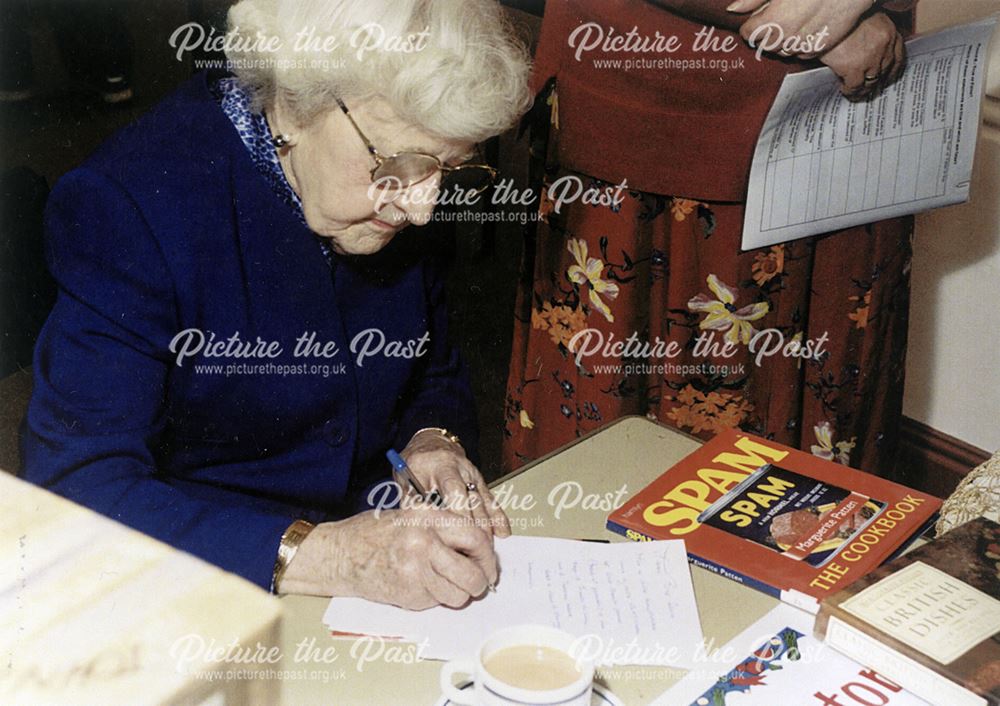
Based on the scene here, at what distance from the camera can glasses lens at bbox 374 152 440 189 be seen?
1.27 meters

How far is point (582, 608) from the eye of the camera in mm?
1084

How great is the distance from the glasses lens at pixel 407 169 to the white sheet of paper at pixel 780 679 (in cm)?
65

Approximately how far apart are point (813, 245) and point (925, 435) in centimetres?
106

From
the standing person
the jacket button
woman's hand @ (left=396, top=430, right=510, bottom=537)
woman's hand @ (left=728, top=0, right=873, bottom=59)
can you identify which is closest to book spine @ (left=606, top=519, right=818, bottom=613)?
woman's hand @ (left=396, top=430, right=510, bottom=537)

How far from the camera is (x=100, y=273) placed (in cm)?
121

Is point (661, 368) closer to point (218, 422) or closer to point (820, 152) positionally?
point (820, 152)

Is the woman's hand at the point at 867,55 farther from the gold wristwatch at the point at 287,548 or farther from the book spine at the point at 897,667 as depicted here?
the gold wristwatch at the point at 287,548

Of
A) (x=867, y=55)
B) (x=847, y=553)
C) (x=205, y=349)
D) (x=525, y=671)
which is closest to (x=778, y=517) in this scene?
(x=847, y=553)

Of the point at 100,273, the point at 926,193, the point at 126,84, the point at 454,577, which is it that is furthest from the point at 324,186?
the point at 126,84

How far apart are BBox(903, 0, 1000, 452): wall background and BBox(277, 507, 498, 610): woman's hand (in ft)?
5.68

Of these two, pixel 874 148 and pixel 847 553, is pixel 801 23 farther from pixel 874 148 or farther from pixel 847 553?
pixel 847 553

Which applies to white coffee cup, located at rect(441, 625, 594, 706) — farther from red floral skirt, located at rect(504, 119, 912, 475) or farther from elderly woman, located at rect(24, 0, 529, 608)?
red floral skirt, located at rect(504, 119, 912, 475)

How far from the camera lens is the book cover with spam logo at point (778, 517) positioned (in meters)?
1.13

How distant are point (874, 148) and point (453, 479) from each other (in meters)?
0.98
